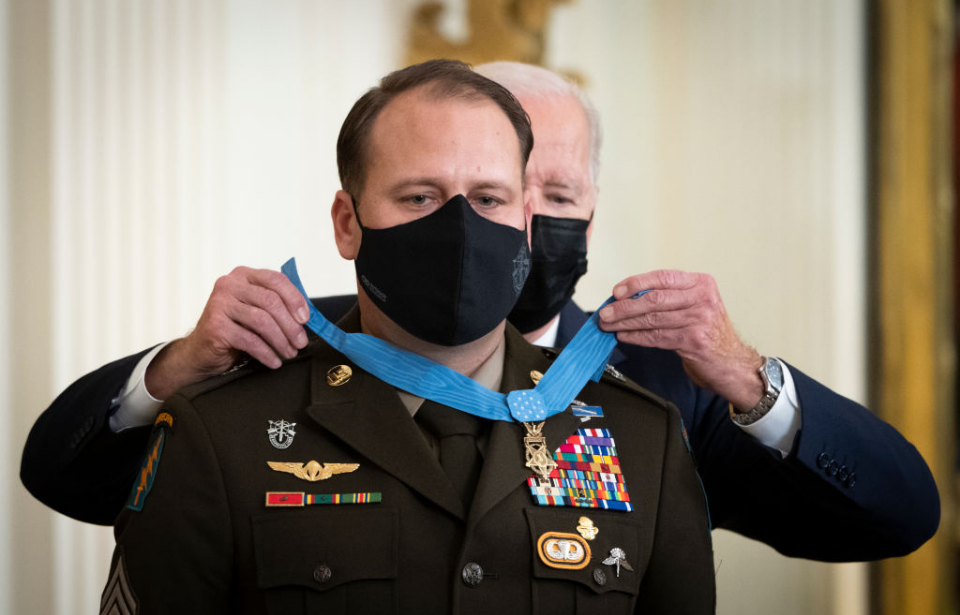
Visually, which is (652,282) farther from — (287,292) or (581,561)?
(287,292)

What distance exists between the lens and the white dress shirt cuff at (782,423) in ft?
6.53

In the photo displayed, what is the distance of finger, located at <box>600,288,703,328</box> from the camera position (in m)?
1.93

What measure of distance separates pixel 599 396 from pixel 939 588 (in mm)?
3221

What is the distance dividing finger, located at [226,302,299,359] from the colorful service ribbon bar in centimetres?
26

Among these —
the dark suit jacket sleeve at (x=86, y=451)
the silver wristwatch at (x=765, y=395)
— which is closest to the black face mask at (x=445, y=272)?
the silver wristwatch at (x=765, y=395)

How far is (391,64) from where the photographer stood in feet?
12.2

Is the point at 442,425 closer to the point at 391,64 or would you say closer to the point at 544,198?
the point at 544,198

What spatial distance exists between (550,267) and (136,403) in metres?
0.94

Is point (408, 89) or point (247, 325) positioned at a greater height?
point (408, 89)

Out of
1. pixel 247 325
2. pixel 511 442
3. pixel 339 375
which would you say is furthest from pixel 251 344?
pixel 511 442

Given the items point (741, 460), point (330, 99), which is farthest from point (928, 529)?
point (330, 99)

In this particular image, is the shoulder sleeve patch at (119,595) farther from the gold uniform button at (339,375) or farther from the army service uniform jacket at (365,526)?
the gold uniform button at (339,375)

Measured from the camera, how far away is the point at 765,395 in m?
1.99

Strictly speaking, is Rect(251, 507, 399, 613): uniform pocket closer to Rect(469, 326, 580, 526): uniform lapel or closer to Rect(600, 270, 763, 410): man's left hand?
Rect(469, 326, 580, 526): uniform lapel
